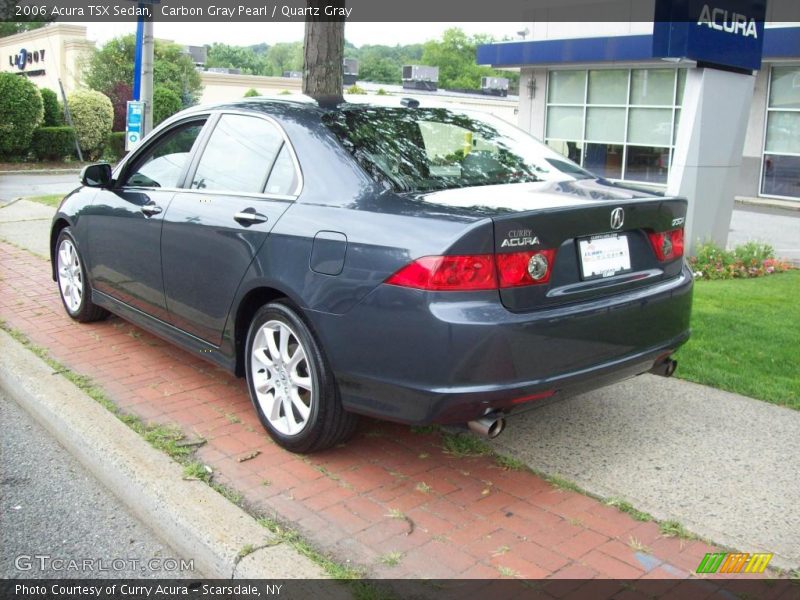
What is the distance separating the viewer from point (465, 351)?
10.6 ft

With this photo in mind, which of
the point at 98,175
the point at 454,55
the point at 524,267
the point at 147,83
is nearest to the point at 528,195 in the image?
the point at 524,267

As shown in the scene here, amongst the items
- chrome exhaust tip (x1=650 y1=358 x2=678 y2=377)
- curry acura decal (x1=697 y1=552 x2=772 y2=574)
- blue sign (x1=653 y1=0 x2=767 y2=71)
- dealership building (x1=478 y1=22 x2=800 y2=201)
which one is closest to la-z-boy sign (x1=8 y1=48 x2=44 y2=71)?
dealership building (x1=478 y1=22 x2=800 y2=201)

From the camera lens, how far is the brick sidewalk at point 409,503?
3090 mm

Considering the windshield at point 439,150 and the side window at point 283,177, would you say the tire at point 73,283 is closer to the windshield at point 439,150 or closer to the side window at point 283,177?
the side window at point 283,177

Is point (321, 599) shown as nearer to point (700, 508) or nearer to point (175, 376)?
point (700, 508)

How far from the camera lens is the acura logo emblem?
12.0 ft

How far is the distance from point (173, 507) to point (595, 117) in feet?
70.3

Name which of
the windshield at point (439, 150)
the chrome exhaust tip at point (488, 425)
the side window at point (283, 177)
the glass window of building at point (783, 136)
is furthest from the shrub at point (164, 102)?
the chrome exhaust tip at point (488, 425)

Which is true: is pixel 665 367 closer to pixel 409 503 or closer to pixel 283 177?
pixel 409 503

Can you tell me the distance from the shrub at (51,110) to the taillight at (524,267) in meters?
26.7

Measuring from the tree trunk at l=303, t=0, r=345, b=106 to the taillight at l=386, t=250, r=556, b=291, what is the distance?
413cm

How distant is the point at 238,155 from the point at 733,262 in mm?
5914

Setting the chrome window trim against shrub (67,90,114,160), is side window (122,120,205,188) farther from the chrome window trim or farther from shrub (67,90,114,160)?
shrub (67,90,114,160)

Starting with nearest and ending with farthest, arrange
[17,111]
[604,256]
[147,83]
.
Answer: [604,256]
[147,83]
[17,111]
